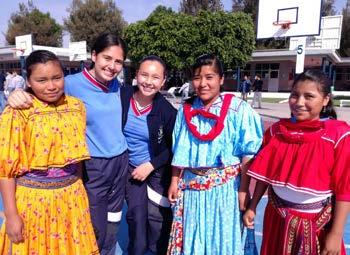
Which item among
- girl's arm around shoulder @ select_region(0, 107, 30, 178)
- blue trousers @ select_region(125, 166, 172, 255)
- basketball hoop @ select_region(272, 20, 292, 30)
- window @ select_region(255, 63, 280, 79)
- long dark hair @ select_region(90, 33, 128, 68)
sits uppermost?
basketball hoop @ select_region(272, 20, 292, 30)

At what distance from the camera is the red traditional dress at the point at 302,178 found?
5.89 feet

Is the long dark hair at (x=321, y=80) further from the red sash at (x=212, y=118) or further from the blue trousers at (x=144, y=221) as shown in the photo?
the blue trousers at (x=144, y=221)

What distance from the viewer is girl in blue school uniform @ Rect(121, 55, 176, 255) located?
95.7 inches

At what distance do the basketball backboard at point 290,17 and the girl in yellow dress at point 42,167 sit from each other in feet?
31.9

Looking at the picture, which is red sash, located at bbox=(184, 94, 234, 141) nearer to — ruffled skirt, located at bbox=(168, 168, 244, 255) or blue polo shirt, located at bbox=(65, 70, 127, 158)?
ruffled skirt, located at bbox=(168, 168, 244, 255)

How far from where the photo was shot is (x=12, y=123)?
180 cm

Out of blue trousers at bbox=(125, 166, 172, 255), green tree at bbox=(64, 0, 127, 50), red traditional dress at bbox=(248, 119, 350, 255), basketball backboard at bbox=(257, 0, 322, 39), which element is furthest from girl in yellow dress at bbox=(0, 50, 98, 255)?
green tree at bbox=(64, 0, 127, 50)

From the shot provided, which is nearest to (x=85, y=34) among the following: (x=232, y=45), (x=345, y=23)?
(x=232, y=45)

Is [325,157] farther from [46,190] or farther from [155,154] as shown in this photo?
[46,190]

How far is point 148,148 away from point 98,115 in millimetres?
440

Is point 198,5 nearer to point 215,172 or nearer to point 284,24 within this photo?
point 284,24

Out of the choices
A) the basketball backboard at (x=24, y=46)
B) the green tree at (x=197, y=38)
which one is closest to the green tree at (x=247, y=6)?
the green tree at (x=197, y=38)

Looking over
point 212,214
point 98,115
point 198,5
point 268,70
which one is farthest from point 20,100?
point 198,5

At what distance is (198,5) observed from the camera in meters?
39.1
